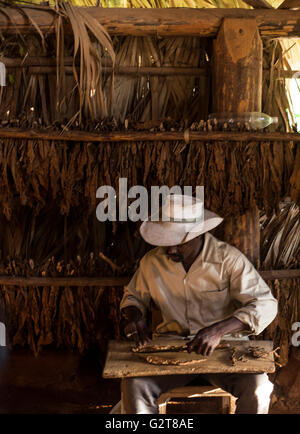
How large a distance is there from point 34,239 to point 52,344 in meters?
0.78

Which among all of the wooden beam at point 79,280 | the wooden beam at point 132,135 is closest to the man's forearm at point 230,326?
the wooden beam at point 79,280

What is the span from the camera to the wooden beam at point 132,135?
147 inches

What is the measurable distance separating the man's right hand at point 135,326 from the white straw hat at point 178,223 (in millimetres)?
417

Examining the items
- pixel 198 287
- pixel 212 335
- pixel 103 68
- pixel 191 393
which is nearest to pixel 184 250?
pixel 198 287

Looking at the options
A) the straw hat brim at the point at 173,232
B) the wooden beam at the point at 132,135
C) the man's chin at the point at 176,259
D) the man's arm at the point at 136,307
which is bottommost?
the man's arm at the point at 136,307

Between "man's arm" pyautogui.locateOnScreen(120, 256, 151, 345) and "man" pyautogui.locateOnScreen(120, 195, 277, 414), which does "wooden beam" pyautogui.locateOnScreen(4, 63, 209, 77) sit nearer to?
"man" pyautogui.locateOnScreen(120, 195, 277, 414)

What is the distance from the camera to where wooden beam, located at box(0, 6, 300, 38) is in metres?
3.83

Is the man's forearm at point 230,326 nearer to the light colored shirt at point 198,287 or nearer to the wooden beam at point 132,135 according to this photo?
the light colored shirt at point 198,287

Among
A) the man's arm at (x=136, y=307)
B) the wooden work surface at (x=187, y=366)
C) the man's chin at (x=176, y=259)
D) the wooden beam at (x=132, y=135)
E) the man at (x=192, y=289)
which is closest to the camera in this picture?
the wooden work surface at (x=187, y=366)

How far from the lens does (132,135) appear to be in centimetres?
375

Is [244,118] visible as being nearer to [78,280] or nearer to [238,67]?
[238,67]

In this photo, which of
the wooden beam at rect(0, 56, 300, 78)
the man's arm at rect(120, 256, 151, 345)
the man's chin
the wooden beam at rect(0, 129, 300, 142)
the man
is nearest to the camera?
the man

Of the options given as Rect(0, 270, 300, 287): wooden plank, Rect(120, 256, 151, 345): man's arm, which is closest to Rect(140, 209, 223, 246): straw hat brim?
Rect(120, 256, 151, 345): man's arm

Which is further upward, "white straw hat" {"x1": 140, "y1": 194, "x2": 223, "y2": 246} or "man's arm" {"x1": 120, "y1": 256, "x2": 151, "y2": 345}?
"white straw hat" {"x1": 140, "y1": 194, "x2": 223, "y2": 246}
